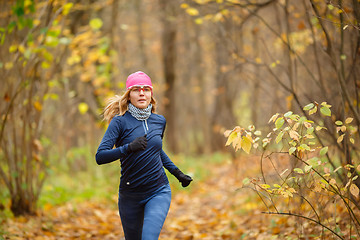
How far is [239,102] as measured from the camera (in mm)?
30531

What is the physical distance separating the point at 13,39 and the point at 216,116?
13.7m

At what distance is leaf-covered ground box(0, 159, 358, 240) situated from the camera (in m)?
5.02

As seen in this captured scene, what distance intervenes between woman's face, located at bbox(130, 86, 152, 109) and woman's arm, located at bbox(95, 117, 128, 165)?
241 millimetres

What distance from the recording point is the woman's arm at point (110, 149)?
309 centimetres

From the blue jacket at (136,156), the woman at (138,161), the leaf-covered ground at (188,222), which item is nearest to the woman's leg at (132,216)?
the woman at (138,161)

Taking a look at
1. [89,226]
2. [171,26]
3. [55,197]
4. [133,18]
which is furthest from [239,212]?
[133,18]

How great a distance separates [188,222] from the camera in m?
6.85

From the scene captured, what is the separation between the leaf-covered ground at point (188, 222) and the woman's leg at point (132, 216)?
3.82 feet

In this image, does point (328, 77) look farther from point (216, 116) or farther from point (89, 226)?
point (216, 116)

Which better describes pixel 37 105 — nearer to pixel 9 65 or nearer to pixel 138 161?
pixel 9 65

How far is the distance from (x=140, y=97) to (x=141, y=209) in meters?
1.03

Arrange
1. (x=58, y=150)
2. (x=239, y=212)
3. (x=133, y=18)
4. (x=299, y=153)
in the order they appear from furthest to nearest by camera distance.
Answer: (x=133, y=18) → (x=58, y=150) → (x=239, y=212) → (x=299, y=153)

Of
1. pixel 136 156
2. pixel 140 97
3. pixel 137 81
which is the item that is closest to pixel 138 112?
pixel 140 97

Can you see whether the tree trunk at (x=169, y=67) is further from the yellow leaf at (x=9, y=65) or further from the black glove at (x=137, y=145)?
the black glove at (x=137, y=145)
